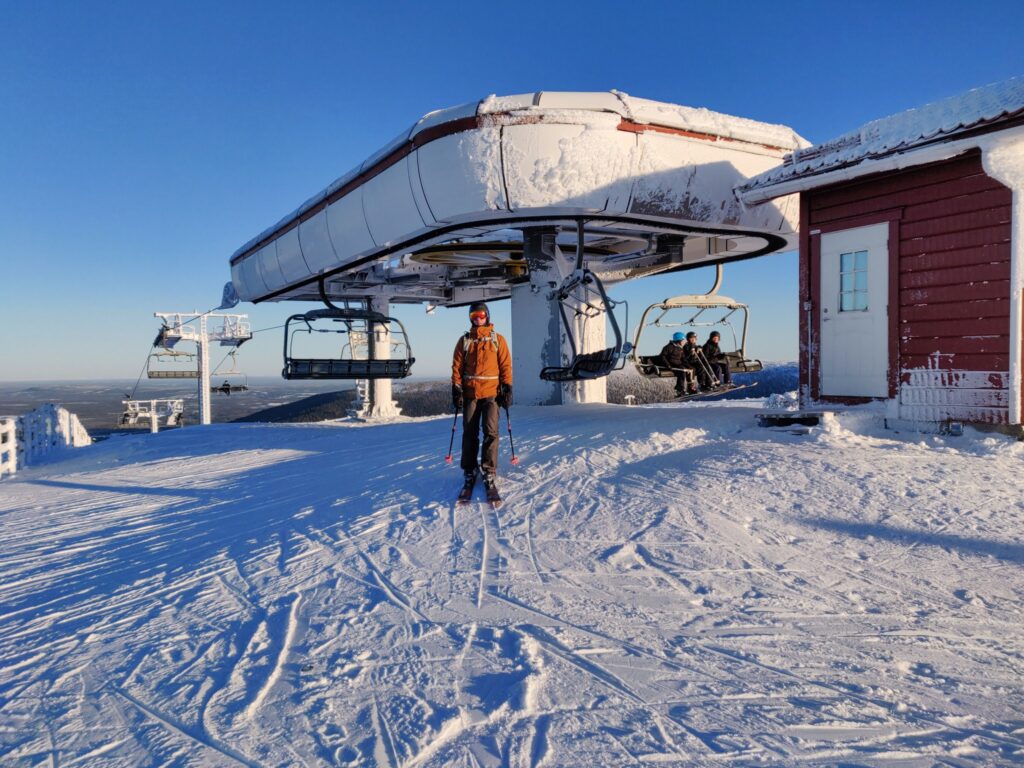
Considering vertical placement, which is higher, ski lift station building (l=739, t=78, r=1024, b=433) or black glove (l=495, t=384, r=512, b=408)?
ski lift station building (l=739, t=78, r=1024, b=433)

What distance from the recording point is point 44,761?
246cm

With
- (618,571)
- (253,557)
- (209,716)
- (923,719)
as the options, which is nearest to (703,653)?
(923,719)

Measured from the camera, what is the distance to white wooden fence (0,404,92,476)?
466 inches

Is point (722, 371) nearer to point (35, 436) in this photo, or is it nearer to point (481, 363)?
point (481, 363)

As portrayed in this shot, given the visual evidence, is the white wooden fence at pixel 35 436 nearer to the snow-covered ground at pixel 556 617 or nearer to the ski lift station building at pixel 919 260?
the snow-covered ground at pixel 556 617

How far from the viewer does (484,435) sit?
6.09 meters

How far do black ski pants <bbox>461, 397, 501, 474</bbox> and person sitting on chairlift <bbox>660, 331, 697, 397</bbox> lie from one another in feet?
22.1

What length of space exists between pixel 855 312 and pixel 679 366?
400cm

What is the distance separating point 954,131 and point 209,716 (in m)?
8.29

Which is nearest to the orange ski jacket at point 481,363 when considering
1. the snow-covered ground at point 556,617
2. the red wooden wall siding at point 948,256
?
the snow-covered ground at point 556,617

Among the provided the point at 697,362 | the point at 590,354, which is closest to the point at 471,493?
the point at 590,354

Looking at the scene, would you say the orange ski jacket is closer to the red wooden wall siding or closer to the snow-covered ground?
the snow-covered ground

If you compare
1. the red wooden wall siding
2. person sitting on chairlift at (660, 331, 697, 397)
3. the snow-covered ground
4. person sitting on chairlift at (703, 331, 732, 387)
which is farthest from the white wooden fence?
the red wooden wall siding

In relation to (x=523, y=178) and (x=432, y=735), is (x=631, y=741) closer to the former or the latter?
(x=432, y=735)
